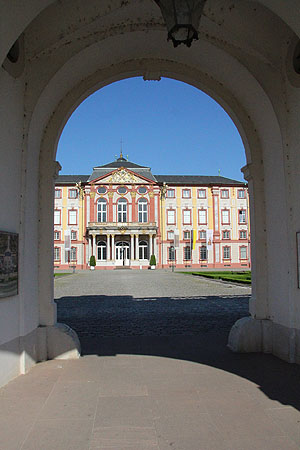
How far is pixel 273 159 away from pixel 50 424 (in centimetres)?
454

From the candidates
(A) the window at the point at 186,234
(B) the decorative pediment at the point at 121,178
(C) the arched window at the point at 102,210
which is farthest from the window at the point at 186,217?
(C) the arched window at the point at 102,210

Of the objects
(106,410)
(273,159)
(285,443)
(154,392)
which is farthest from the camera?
(273,159)

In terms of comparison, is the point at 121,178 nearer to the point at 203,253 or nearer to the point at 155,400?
the point at 203,253

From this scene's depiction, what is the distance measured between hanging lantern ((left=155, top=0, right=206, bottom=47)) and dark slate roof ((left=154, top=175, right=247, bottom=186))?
5643 cm

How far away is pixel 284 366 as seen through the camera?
5.16 m

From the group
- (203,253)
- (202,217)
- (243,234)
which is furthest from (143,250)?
(243,234)

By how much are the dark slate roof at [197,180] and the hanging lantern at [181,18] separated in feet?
185

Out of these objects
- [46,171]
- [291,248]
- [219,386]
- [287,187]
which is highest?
[46,171]

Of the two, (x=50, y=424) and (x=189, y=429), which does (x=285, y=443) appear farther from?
(x=50, y=424)

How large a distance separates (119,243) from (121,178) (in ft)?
31.6

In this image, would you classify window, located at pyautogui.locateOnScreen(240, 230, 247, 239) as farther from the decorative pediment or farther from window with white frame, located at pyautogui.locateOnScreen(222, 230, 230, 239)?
the decorative pediment

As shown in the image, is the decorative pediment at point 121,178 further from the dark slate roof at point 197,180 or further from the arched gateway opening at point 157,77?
the arched gateway opening at point 157,77

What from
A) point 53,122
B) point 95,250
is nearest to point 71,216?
point 95,250

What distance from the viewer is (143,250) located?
57.8 m
